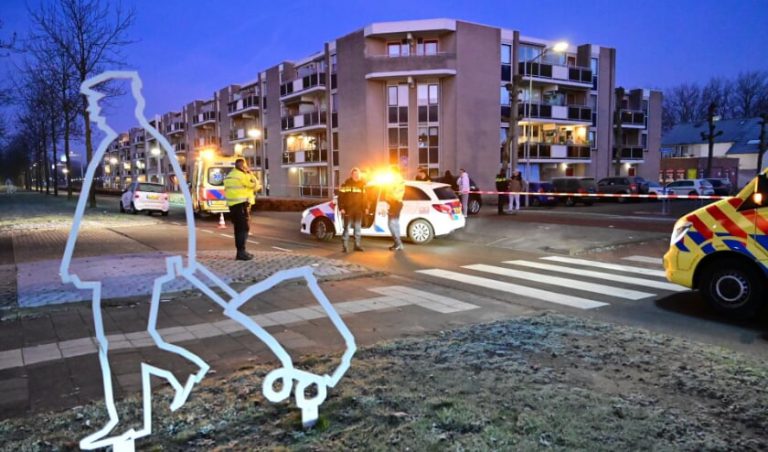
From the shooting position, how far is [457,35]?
112 feet

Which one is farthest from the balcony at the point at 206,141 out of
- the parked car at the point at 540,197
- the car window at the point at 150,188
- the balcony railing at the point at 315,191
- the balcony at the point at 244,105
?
the parked car at the point at 540,197

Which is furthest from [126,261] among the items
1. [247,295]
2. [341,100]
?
[341,100]

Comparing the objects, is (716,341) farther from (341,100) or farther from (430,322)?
(341,100)

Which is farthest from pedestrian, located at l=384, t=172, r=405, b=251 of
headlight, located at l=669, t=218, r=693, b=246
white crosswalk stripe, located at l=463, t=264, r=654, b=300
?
headlight, located at l=669, t=218, r=693, b=246

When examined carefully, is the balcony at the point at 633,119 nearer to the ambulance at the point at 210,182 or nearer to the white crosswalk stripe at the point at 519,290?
the ambulance at the point at 210,182

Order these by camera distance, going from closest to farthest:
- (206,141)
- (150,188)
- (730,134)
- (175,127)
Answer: (150,188) → (730,134) → (206,141) → (175,127)

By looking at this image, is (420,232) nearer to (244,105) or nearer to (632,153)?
(632,153)

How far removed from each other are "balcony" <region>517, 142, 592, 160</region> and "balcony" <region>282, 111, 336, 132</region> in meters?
15.2

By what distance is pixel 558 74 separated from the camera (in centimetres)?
3912

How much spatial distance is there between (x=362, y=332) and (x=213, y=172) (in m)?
18.8

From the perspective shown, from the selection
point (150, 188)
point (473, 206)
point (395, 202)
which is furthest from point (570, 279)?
point (150, 188)

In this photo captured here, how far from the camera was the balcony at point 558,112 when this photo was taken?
3856cm

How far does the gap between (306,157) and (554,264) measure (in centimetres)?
3621

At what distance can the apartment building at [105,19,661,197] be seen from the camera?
35062 mm
